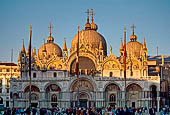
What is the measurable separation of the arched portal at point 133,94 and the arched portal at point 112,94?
2137 millimetres

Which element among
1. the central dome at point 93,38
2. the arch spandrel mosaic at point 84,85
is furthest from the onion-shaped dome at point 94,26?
the arch spandrel mosaic at point 84,85

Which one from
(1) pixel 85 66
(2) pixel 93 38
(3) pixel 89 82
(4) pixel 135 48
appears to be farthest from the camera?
(4) pixel 135 48

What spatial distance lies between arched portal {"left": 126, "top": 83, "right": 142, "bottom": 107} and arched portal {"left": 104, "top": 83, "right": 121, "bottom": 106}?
2.14 metres

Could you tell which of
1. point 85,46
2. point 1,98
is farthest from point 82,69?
point 1,98

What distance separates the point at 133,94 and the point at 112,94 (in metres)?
4.07

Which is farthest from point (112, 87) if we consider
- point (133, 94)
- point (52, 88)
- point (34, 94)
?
point (34, 94)

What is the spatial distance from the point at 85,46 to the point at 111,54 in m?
5.58

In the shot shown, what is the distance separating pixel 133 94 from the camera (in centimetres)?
7631

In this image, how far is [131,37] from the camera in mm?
90875

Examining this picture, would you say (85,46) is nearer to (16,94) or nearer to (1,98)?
(16,94)

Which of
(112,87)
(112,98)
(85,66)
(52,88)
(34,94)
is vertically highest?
(85,66)

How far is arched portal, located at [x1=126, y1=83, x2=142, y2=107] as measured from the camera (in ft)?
249

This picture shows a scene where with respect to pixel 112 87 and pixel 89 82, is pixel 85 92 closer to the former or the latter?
pixel 89 82

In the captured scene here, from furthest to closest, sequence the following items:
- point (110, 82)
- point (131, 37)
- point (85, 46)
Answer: point (131, 37) < point (85, 46) < point (110, 82)
